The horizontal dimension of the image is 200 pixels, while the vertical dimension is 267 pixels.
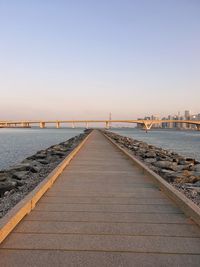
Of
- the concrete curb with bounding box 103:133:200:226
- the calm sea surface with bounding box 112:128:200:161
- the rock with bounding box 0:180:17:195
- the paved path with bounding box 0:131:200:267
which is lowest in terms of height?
the calm sea surface with bounding box 112:128:200:161

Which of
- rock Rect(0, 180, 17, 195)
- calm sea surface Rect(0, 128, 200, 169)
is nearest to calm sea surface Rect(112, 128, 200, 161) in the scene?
calm sea surface Rect(0, 128, 200, 169)

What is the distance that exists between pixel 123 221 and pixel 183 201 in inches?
48.5

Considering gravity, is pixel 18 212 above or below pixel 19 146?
above

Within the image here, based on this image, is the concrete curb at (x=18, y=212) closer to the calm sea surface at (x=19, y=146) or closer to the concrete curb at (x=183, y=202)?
the concrete curb at (x=183, y=202)

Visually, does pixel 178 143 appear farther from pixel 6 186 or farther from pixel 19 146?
pixel 6 186

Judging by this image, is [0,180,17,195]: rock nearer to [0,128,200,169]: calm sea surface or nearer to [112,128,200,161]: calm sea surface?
[0,128,200,169]: calm sea surface

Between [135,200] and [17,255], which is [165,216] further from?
[17,255]

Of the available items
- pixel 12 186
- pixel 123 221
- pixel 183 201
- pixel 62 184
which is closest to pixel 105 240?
pixel 123 221

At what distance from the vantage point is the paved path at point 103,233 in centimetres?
388

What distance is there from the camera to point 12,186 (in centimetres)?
939

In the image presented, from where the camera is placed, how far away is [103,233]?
186 inches

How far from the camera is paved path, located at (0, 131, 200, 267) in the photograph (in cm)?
388

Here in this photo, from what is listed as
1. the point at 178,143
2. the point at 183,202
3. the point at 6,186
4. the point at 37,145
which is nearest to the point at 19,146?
the point at 37,145

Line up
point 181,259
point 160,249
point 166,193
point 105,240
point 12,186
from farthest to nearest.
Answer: point 12,186, point 166,193, point 105,240, point 160,249, point 181,259
